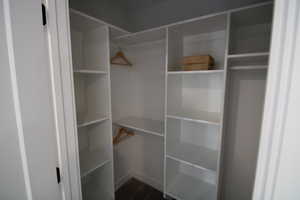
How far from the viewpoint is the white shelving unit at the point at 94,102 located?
136 cm

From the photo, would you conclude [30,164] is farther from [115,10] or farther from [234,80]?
[115,10]

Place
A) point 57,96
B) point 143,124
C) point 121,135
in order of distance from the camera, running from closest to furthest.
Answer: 1. point 57,96
2. point 143,124
3. point 121,135

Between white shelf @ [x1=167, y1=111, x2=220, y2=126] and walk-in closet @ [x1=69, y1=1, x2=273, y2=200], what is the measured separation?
0.01 m

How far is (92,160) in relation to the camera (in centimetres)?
145

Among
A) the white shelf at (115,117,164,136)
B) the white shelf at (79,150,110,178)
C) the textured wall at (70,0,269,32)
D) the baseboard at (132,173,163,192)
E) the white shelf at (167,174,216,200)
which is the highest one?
the textured wall at (70,0,269,32)

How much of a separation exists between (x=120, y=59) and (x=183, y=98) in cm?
109

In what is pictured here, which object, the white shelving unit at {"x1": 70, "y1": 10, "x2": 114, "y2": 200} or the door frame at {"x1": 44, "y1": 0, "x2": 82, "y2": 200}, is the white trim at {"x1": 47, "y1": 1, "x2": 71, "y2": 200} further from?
the white shelving unit at {"x1": 70, "y1": 10, "x2": 114, "y2": 200}

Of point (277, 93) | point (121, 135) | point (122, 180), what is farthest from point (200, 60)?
point (122, 180)

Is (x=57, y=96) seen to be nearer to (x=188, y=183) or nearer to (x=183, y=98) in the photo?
(x=183, y=98)

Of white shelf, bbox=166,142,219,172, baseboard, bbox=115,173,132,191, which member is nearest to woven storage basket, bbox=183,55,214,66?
white shelf, bbox=166,142,219,172

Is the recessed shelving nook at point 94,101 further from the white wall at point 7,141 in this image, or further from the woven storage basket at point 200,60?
the woven storage basket at point 200,60

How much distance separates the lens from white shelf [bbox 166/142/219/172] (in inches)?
55.5

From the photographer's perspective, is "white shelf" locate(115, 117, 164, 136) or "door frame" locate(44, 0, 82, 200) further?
"white shelf" locate(115, 117, 164, 136)

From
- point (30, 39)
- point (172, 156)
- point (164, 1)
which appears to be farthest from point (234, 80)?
point (30, 39)
